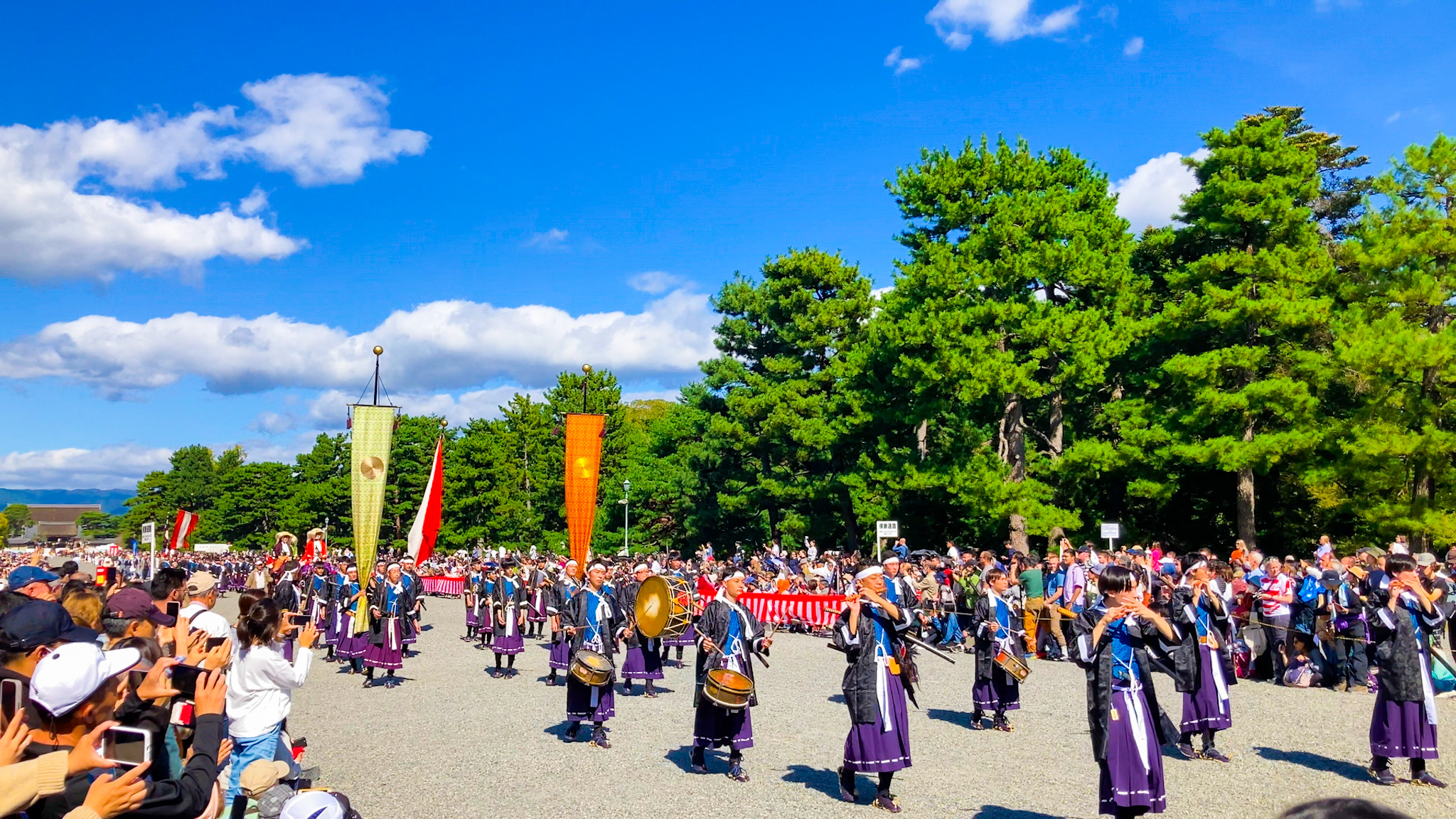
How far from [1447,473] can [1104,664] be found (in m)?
20.3

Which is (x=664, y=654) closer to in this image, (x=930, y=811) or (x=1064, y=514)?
(x=930, y=811)

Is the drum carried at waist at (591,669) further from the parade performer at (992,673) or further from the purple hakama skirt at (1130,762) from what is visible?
the purple hakama skirt at (1130,762)

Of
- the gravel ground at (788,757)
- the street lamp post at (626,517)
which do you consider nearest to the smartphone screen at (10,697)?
the gravel ground at (788,757)

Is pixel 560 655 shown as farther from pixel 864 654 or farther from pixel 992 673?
pixel 864 654

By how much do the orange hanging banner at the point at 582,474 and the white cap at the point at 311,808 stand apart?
16.9 metres

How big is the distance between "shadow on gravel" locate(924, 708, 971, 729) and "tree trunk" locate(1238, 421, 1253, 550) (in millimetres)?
17046

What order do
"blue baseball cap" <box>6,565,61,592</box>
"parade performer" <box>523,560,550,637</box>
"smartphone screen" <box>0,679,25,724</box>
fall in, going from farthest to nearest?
"parade performer" <box>523,560,550,637</box>
"blue baseball cap" <box>6,565,61,592</box>
"smartphone screen" <box>0,679,25,724</box>

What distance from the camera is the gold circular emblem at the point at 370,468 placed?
60.8 ft

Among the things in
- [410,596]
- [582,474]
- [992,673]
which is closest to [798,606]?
[582,474]

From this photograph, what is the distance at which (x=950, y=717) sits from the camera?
11594 mm

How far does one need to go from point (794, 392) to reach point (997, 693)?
25597 millimetres

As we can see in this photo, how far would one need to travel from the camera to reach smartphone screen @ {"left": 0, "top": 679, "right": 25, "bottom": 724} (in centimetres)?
330

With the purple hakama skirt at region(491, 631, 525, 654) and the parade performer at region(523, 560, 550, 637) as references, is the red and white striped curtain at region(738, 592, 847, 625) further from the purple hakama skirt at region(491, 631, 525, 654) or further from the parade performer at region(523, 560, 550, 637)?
the purple hakama skirt at region(491, 631, 525, 654)

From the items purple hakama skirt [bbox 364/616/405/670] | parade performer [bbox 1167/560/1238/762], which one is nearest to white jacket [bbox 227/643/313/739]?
parade performer [bbox 1167/560/1238/762]
